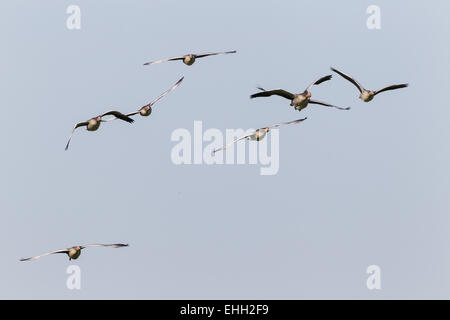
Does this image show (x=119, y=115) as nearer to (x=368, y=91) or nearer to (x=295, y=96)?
(x=295, y=96)

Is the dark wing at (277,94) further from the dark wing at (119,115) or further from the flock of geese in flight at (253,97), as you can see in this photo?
the dark wing at (119,115)

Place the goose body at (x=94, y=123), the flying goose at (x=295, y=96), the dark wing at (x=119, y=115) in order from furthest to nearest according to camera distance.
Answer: the goose body at (x=94, y=123) → the dark wing at (x=119, y=115) → the flying goose at (x=295, y=96)

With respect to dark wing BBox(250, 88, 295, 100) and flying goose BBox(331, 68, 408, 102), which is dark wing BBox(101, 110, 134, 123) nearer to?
dark wing BBox(250, 88, 295, 100)

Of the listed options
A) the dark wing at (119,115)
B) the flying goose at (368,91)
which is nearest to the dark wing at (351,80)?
the flying goose at (368,91)

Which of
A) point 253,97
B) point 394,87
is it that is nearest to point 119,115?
point 253,97

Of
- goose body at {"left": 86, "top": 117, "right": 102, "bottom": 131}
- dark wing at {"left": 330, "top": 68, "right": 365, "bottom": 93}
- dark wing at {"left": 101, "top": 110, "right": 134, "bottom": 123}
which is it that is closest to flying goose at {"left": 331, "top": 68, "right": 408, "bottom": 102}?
dark wing at {"left": 330, "top": 68, "right": 365, "bottom": 93}

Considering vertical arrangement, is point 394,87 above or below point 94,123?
above

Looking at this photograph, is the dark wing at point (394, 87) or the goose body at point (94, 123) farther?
the goose body at point (94, 123)

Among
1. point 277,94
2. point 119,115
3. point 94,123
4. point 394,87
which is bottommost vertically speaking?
point 94,123
